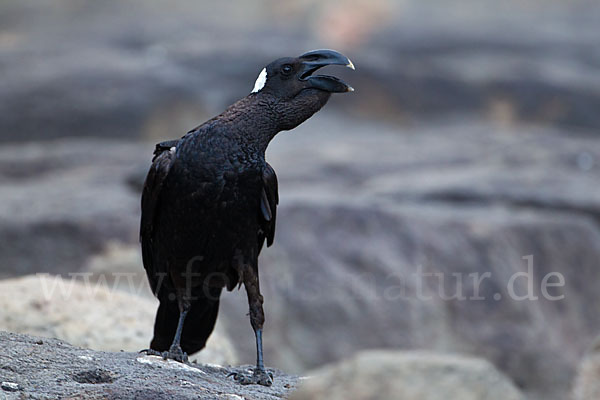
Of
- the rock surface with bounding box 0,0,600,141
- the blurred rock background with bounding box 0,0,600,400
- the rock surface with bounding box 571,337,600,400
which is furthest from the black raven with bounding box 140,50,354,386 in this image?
the rock surface with bounding box 0,0,600,141

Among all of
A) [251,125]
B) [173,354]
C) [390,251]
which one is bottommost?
[173,354]

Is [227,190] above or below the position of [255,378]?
above

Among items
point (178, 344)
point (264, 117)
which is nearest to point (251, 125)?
point (264, 117)

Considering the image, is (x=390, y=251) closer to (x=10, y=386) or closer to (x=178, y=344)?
(x=178, y=344)

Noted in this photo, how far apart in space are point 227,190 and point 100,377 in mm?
1112

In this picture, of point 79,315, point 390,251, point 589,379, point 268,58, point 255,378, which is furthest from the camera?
point 268,58

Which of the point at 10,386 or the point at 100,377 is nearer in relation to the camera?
the point at 10,386

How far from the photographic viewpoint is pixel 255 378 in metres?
4.16

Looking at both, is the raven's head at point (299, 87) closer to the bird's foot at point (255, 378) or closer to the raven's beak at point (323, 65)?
the raven's beak at point (323, 65)

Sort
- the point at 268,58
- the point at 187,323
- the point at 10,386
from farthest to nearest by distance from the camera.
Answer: the point at 268,58 → the point at 187,323 → the point at 10,386

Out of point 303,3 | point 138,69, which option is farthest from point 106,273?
point 303,3

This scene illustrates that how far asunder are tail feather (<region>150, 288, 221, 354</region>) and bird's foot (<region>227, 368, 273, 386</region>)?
0.69 meters

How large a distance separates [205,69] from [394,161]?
449cm

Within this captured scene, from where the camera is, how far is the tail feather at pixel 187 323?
4.86 m
